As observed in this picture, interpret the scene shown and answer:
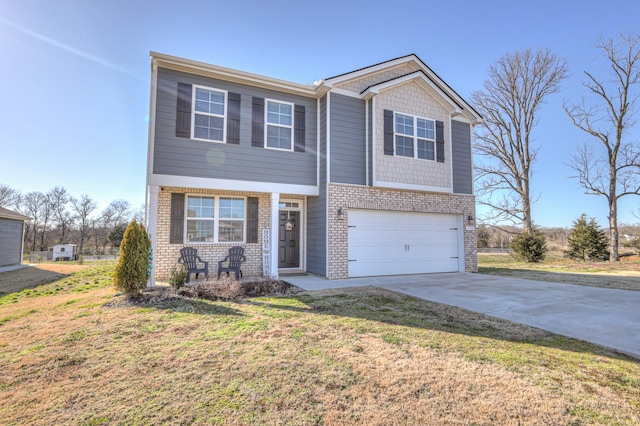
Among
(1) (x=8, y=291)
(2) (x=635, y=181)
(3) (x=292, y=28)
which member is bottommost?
(1) (x=8, y=291)

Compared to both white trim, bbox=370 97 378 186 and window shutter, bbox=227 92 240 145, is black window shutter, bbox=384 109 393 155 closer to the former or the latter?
white trim, bbox=370 97 378 186

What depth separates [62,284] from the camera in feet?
32.7

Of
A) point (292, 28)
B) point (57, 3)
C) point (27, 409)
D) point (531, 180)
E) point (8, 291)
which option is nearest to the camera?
point (27, 409)

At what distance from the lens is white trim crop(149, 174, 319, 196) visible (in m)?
8.22

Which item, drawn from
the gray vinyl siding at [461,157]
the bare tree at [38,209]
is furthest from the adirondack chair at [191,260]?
the bare tree at [38,209]

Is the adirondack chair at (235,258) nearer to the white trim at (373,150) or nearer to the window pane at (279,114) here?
the window pane at (279,114)

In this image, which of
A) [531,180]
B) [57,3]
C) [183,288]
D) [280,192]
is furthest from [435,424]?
[531,180]

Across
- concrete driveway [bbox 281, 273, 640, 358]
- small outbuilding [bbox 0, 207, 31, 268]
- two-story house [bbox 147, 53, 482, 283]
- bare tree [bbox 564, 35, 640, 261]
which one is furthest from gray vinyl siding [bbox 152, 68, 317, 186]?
bare tree [bbox 564, 35, 640, 261]

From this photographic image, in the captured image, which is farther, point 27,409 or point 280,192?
point 280,192

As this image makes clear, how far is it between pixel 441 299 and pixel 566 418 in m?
4.42

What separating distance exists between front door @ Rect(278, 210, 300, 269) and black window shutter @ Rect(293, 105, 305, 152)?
7.37 feet

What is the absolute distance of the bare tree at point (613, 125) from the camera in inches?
710

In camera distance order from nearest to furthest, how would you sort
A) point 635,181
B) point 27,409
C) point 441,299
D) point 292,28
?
point 27,409 < point 441,299 < point 292,28 < point 635,181

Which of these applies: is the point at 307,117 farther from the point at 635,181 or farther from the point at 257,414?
the point at 635,181
